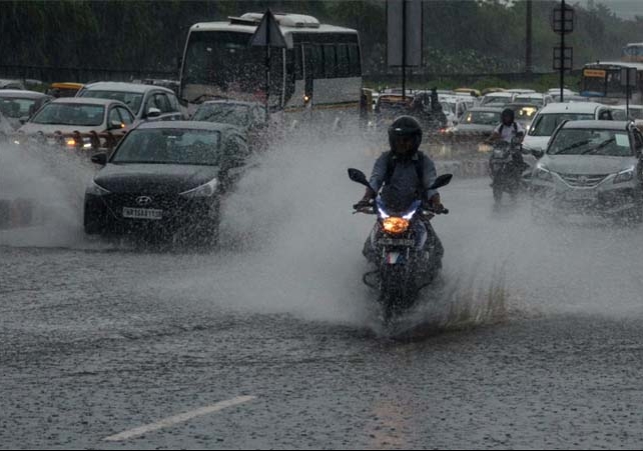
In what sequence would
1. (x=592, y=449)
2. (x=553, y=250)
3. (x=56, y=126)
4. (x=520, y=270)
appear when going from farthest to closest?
1. (x=56, y=126)
2. (x=553, y=250)
3. (x=520, y=270)
4. (x=592, y=449)

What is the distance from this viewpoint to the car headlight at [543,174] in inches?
989

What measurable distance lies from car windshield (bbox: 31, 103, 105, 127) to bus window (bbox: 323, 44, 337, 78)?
17163 mm

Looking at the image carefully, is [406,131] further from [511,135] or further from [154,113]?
[154,113]

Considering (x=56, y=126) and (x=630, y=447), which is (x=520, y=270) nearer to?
(x=630, y=447)

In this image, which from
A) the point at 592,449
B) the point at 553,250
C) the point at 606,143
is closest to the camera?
the point at 592,449

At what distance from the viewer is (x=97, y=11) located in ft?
288

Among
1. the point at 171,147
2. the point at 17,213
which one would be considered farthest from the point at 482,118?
the point at 171,147

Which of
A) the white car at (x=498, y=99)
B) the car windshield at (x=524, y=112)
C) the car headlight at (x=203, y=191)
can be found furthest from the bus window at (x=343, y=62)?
the car headlight at (x=203, y=191)

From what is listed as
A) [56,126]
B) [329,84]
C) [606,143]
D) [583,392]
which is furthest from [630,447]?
[329,84]

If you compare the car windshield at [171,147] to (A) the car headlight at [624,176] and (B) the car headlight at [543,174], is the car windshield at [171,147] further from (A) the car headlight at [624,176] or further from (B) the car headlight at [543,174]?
(A) the car headlight at [624,176]

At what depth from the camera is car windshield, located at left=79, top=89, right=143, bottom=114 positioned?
35.2 meters

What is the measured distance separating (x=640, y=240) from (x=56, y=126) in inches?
495

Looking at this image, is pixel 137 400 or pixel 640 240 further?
pixel 640 240

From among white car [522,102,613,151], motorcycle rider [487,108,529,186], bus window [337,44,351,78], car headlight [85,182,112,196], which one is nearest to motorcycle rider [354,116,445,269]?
car headlight [85,182,112,196]
